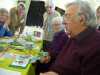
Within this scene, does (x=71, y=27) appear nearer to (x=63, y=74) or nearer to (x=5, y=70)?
(x=63, y=74)

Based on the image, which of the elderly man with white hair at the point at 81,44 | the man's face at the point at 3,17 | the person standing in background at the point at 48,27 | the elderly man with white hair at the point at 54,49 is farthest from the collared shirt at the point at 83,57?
the man's face at the point at 3,17

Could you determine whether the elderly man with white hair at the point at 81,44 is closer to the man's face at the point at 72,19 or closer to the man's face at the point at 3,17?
the man's face at the point at 72,19

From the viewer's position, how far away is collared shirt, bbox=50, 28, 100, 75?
1.50 meters

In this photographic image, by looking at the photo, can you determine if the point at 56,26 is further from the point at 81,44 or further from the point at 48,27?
the point at 81,44

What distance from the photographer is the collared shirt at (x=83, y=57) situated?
150 cm

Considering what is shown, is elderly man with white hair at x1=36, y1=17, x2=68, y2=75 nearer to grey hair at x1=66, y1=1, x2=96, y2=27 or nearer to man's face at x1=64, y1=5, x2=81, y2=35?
man's face at x1=64, y1=5, x2=81, y2=35

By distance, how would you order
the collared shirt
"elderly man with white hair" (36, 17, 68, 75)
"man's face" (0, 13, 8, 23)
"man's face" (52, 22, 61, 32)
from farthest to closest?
"man's face" (0, 13, 8, 23)
"man's face" (52, 22, 61, 32)
"elderly man with white hair" (36, 17, 68, 75)
the collared shirt

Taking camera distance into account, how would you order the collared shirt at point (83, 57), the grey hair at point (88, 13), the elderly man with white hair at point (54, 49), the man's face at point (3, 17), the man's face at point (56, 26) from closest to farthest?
the collared shirt at point (83, 57)
the grey hair at point (88, 13)
the elderly man with white hair at point (54, 49)
the man's face at point (56, 26)
the man's face at point (3, 17)

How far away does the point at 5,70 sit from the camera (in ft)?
5.67

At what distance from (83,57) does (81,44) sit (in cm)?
12

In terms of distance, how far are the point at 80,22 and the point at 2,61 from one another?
75 cm

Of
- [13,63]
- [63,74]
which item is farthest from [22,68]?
[63,74]

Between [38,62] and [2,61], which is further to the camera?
[38,62]

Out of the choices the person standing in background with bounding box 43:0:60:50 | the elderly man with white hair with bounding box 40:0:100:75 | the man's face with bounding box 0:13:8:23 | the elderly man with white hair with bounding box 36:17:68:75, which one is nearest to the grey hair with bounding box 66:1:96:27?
the elderly man with white hair with bounding box 40:0:100:75
